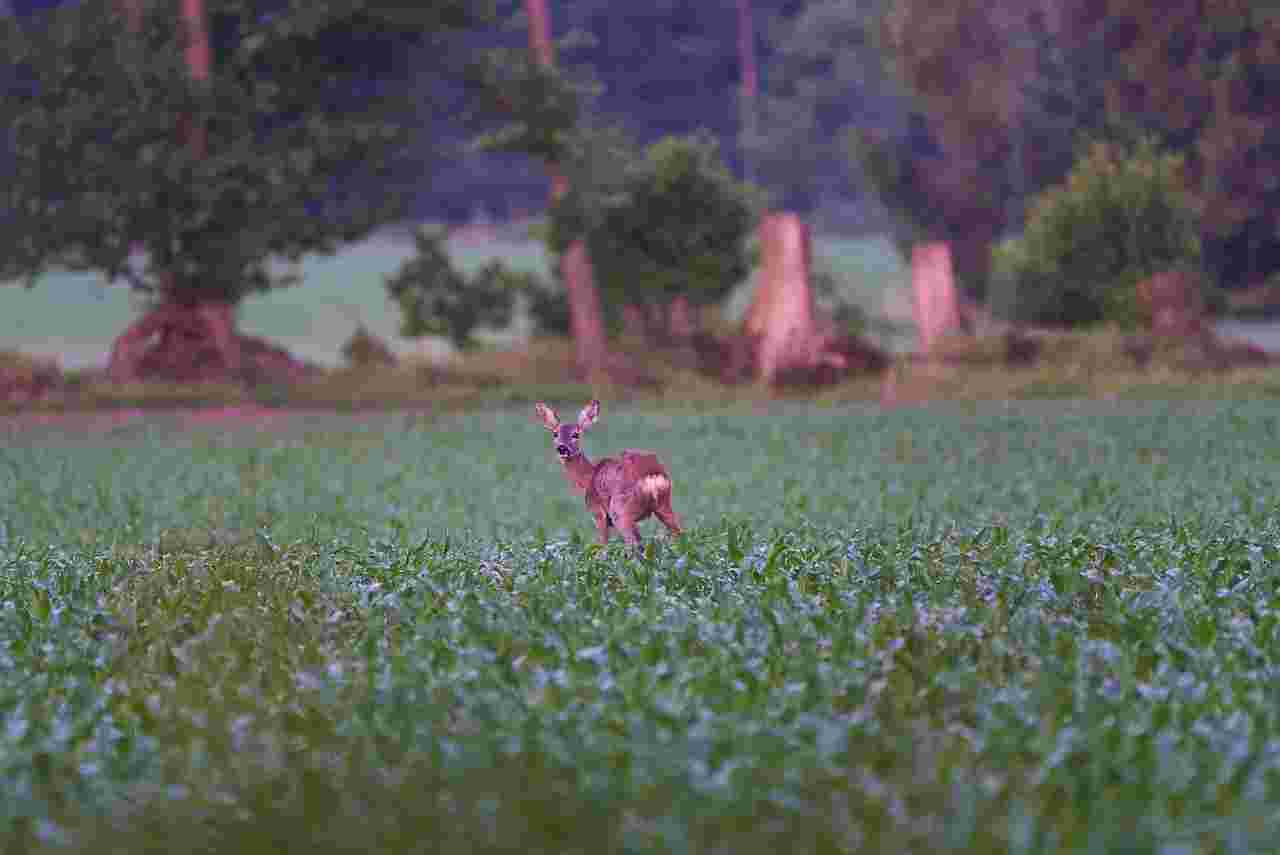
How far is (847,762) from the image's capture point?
25.6 ft

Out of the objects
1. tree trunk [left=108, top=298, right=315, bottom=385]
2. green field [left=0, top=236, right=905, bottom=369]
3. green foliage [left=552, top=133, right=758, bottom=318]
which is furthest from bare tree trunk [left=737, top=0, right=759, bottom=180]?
tree trunk [left=108, top=298, right=315, bottom=385]

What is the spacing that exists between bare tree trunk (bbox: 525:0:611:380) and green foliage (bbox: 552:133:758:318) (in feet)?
2.72

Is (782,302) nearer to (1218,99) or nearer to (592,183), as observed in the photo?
(592,183)

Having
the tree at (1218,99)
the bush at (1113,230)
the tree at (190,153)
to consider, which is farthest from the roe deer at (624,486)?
the tree at (1218,99)

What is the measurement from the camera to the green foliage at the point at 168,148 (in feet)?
144

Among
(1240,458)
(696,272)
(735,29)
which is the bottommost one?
(1240,458)

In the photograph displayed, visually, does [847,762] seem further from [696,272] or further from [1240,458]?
[696,272]

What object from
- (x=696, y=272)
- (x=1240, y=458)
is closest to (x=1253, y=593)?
(x=1240, y=458)

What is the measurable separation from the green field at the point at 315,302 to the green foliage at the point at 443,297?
35.6 ft

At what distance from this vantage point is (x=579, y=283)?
170ft

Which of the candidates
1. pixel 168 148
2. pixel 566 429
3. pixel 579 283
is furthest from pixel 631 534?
pixel 579 283

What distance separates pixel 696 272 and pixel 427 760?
148 feet

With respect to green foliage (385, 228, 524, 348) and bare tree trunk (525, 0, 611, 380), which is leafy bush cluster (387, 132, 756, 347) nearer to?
green foliage (385, 228, 524, 348)

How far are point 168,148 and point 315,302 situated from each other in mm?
38627
